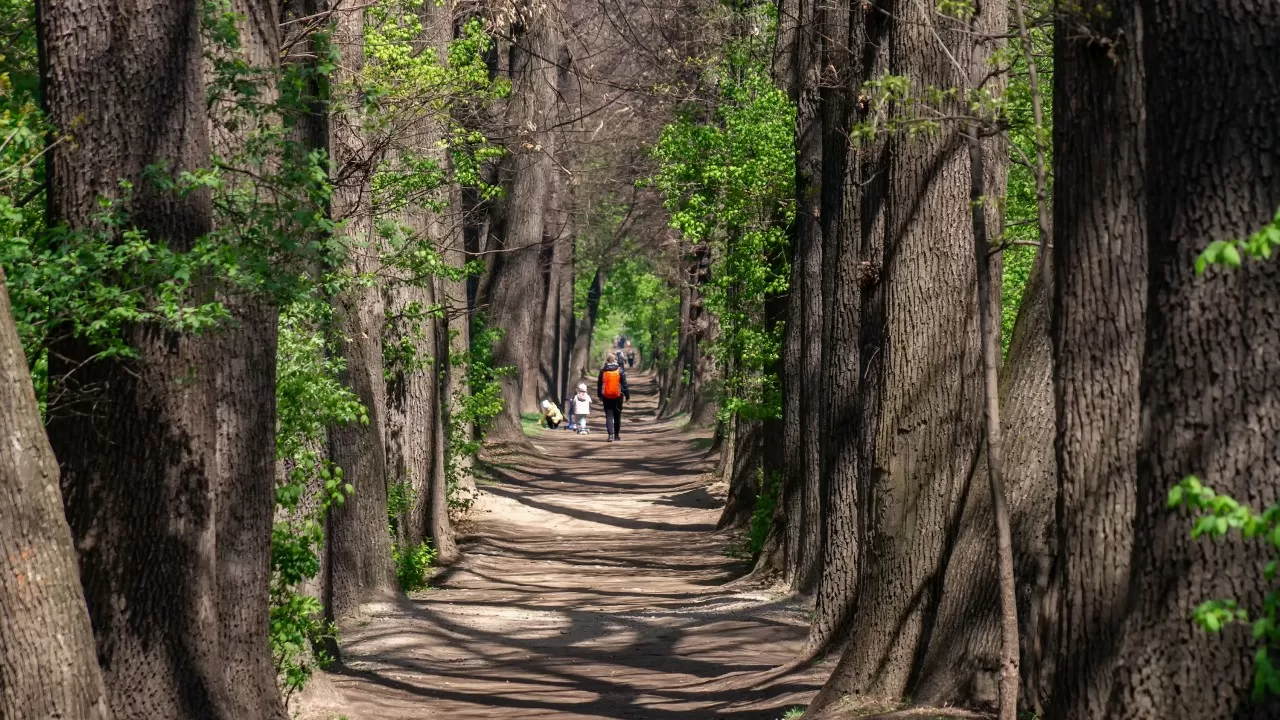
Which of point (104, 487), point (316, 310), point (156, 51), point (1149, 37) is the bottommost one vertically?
point (104, 487)

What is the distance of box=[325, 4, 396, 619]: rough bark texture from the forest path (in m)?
0.42

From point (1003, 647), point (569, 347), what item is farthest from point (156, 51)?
point (569, 347)

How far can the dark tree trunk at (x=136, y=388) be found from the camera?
295 inches

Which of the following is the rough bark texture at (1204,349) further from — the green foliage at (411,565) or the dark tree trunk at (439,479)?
the dark tree trunk at (439,479)

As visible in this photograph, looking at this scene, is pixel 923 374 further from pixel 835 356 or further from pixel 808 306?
pixel 808 306

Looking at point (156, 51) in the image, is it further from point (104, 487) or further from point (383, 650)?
point (383, 650)

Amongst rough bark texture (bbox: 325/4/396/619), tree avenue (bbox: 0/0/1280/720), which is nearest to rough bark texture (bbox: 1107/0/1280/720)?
tree avenue (bbox: 0/0/1280/720)

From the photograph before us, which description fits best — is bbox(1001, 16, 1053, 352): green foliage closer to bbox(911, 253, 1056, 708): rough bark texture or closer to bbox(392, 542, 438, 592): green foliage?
bbox(911, 253, 1056, 708): rough bark texture

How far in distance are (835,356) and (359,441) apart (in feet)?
16.3

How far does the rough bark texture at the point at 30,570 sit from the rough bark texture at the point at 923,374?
5.22 m

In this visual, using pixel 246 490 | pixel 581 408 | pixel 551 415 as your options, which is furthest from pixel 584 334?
pixel 246 490

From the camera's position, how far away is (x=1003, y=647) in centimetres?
777

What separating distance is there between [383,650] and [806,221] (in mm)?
6075

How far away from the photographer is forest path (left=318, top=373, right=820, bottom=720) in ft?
38.9
